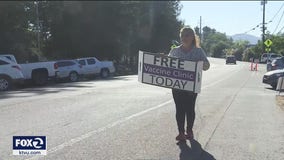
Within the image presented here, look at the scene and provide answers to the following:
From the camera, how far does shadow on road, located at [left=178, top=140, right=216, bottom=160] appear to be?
6763mm

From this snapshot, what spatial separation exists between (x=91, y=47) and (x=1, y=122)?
34.4m

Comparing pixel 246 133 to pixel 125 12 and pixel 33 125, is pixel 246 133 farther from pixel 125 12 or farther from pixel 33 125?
pixel 125 12

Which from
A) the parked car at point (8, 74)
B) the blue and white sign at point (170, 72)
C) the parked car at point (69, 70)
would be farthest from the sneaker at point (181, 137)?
the parked car at point (69, 70)

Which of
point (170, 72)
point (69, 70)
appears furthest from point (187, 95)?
point (69, 70)

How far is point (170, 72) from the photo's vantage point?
26.2ft

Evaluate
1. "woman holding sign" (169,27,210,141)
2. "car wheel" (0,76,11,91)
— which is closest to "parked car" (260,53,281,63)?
"car wheel" (0,76,11,91)

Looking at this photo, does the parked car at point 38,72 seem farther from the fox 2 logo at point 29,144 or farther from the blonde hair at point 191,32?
the blonde hair at point 191,32

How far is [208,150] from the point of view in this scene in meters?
7.22

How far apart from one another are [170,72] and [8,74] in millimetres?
15450

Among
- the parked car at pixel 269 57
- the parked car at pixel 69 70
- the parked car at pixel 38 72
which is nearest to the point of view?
the parked car at pixel 38 72

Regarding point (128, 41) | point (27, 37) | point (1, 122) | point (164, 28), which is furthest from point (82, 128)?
point (164, 28)

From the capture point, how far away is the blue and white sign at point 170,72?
7742mm

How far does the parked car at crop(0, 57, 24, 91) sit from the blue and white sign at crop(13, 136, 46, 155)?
1513cm

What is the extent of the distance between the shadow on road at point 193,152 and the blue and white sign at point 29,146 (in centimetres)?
202
